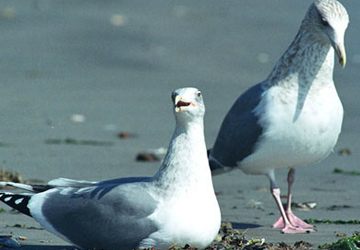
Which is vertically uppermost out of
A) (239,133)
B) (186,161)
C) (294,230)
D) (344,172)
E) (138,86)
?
(138,86)

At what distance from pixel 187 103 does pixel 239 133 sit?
178cm

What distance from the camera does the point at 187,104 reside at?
4711 millimetres

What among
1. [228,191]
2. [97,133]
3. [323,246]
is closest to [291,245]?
[323,246]

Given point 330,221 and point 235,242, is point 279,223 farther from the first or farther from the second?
point 235,242

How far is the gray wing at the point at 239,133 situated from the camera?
6.24 m

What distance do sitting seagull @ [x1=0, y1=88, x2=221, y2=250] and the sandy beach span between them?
0.27m

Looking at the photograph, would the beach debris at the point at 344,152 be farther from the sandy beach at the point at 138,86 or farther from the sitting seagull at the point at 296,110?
the sitting seagull at the point at 296,110

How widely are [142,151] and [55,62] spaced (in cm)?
450

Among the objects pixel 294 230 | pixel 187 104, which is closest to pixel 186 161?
pixel 187 104

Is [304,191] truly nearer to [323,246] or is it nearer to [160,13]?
[323,246]

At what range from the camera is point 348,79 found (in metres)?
12.8

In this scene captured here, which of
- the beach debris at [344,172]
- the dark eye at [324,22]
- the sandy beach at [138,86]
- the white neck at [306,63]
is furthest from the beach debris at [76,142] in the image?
the dark eye at [324,22]

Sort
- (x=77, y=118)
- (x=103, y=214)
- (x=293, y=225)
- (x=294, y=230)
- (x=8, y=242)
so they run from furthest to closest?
(x=77, y=118) < (x=293, y=225) < (x=294, y=230) < (x=8, y=242) < (x=103, y=214)

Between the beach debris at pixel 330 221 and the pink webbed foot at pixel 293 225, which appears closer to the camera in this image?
the pink webbed foot at pixel 293 225
